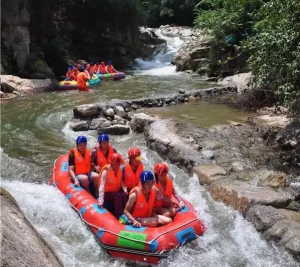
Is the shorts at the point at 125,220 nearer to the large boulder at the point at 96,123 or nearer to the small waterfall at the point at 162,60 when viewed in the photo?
the large boulder at the point at 96,123

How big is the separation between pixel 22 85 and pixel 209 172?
35.9 ft

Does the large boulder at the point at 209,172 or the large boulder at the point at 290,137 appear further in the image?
the large boulder at the point at 290,137

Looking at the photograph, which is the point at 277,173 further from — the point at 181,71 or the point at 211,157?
the point at 181,71

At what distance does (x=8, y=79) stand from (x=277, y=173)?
1201cm

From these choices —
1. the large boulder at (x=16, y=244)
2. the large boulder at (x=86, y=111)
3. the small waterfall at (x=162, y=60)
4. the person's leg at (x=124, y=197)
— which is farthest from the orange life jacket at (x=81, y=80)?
the large boulder at (x=16, y=244)

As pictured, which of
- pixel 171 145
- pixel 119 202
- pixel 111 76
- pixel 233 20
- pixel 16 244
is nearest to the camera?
pixel 16 244

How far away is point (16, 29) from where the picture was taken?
1739 centimetres

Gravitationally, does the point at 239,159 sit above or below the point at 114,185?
below

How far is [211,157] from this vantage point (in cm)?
759

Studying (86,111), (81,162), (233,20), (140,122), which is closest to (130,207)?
(81,162)

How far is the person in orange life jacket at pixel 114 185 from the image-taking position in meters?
5.43

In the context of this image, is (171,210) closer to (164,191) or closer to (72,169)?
(164,191)

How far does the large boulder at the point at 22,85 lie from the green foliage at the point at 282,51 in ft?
32.2

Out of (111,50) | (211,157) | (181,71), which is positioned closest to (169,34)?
(111,50)
